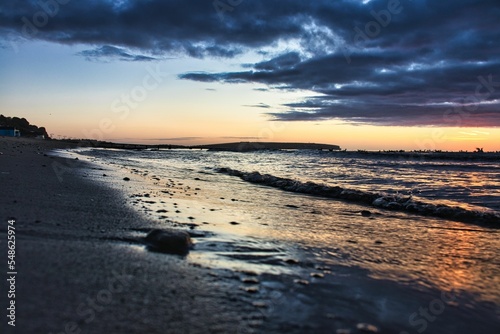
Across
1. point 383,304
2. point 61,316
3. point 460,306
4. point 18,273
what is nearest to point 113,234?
point 18,273

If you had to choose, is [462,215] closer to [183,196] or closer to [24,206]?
[183,196]

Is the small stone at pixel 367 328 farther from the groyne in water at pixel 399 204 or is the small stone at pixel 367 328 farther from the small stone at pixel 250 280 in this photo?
the groyne in water at pixel 399 204

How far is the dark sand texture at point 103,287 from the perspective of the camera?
2.56m

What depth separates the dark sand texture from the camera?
2.56 metres

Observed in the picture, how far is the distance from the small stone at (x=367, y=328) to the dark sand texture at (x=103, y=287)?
2.93ft

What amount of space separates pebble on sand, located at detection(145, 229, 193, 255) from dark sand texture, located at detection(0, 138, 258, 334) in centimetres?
18

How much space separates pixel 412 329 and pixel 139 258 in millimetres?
2844

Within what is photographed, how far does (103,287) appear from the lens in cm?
313

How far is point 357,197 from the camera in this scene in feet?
39.0

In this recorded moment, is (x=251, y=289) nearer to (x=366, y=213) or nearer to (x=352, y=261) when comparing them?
(x=352, y=261)

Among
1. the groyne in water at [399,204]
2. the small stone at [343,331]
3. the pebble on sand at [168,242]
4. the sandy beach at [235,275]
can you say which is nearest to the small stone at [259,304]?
the sandy beach at [235,275]

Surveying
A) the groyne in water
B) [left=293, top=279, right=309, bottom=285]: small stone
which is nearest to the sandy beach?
[left=293, top=279, right=309, bottom=285]: small stone

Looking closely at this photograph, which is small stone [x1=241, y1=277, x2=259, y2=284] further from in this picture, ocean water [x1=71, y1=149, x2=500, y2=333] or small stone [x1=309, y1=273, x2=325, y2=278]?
small stone [x1=309, y1=273, x2=325, y2=278]

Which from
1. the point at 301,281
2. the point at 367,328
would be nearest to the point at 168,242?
the point at 301,281
